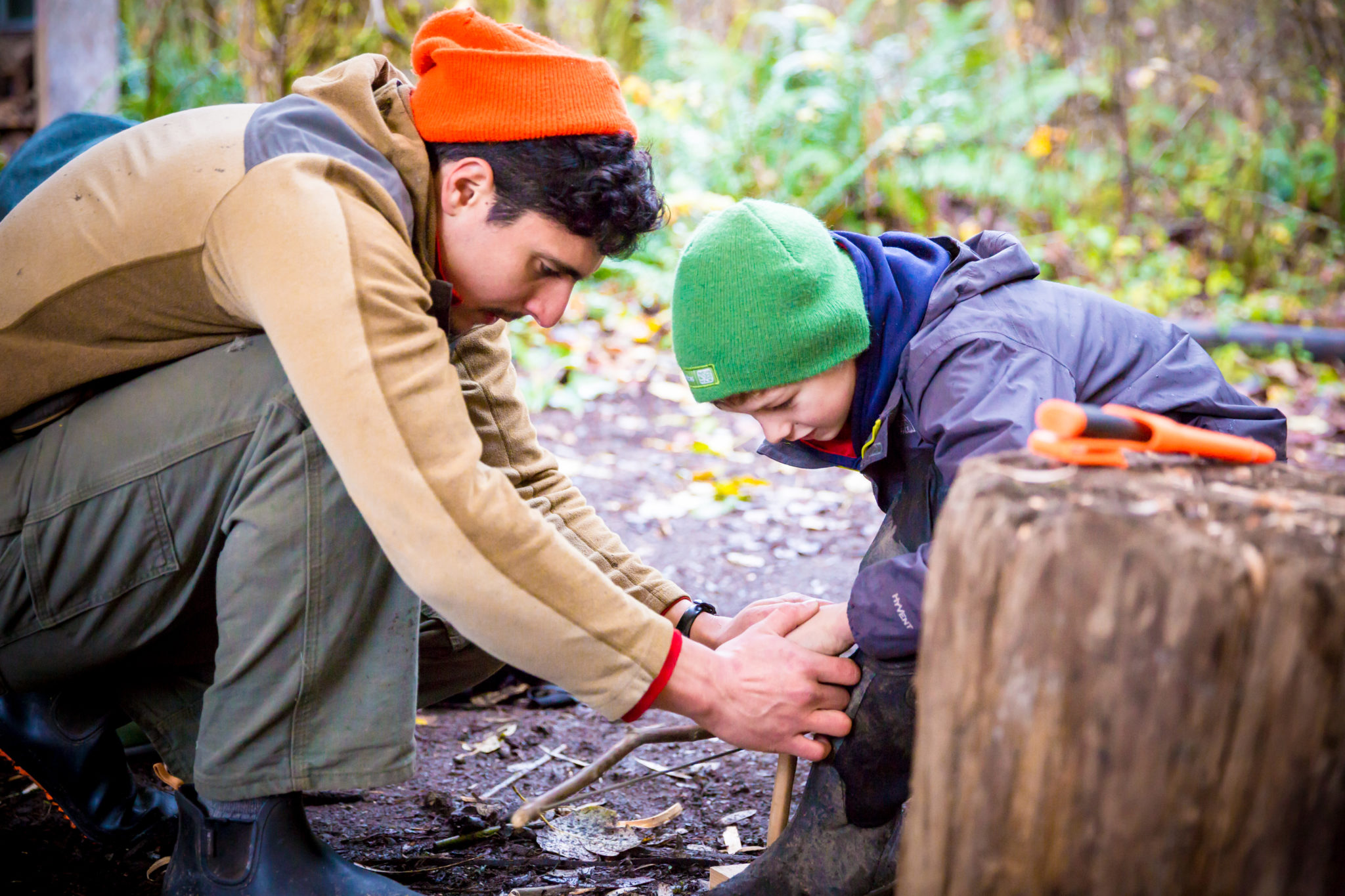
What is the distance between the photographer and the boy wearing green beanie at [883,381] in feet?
5.60

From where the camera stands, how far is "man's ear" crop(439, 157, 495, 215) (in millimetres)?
1775

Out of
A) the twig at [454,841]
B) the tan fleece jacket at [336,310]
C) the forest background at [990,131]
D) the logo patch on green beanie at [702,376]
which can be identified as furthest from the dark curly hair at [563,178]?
the forest background at [990,131]

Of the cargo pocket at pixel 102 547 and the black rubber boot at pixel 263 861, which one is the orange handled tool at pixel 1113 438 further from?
the cargo pocket at pixel 102 547

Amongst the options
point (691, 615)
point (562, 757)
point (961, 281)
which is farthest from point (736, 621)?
point (961, 281)

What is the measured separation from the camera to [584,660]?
5.00 feet

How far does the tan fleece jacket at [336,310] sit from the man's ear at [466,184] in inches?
1.5

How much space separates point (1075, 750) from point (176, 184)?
1.47 metres

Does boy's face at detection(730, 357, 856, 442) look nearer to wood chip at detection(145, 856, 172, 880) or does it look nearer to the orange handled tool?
the orange handled tool

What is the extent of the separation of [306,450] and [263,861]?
2.04 feet

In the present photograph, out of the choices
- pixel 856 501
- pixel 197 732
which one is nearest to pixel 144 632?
pixel 197 732

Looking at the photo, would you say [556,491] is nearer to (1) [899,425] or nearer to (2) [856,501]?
(1) [899,425]

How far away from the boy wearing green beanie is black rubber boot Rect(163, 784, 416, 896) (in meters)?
Answer: 0.62

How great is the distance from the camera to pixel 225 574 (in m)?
1.60

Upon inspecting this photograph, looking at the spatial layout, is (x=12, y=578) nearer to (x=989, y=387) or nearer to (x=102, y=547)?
(x=102, y=547)
